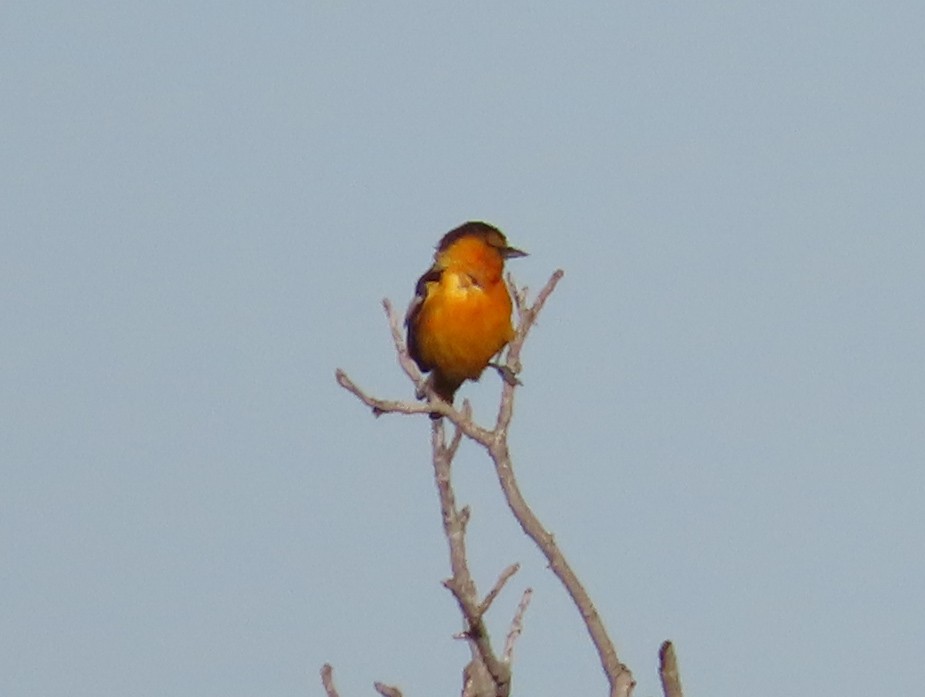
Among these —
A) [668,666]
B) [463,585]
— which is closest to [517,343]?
[463,585]

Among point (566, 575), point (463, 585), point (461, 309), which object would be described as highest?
point (461, 309)

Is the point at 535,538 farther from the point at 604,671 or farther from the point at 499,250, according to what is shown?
the point at 499,250

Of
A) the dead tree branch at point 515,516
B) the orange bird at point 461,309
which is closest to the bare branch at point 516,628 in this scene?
the dead tree branch at point 515,516

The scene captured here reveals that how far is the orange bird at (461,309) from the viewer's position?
10242 mm

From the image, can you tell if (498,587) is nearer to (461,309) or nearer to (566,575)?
(566,575)

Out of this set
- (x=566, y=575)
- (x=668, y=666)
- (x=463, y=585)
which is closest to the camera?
(x=668, y=666)

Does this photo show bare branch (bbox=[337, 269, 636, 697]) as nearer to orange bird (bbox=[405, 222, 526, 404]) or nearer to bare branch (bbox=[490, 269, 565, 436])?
bare branch (bbox=[490, 269, 565, 436])

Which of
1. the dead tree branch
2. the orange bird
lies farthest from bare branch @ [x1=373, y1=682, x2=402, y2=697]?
the orange bird

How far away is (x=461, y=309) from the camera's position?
33.7 ft

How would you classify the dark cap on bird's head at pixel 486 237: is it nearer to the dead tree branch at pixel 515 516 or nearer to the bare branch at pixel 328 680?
the dead tree branch at pixel 515 516

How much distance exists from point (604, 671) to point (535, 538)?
2.37 feet

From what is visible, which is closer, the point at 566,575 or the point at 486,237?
the point at 566,575

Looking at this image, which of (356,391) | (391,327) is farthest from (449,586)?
(391,327)

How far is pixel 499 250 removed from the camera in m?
10.6
